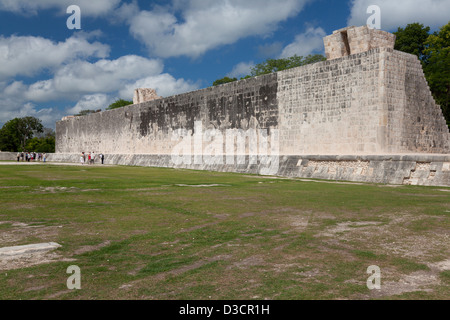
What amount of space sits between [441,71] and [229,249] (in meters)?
24.5

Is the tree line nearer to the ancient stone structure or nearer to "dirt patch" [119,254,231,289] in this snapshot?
the ancient stone structure

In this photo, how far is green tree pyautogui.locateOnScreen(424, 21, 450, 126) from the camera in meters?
23.1

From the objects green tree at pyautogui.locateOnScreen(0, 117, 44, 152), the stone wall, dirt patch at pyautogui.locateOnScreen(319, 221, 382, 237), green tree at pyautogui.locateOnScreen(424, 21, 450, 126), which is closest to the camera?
dirt patch at pyautogui.locateOnScreen(319, 221, 382, 237)

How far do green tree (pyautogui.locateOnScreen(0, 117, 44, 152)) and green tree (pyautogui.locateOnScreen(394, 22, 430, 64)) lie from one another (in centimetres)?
6537

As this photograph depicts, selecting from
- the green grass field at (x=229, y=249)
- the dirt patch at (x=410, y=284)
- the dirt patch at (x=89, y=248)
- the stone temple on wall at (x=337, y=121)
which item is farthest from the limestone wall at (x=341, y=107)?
the dirt patch at (x=89, y=248)

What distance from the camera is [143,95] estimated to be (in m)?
28.7

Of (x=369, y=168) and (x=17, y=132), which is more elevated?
(x=17, y=132)

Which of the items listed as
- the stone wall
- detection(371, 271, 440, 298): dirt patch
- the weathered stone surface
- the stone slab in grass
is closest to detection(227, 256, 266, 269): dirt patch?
detection(371, 271, 440, 298): dirt patch

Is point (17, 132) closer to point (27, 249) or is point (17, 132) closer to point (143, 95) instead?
point (143, 95)

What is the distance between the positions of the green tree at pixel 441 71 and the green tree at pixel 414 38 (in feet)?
9.54

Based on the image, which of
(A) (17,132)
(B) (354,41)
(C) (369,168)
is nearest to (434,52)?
(B) (354,41)

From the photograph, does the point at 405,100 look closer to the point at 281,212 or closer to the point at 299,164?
the point at 299,164

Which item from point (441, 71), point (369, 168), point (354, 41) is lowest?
point (369, 168)
